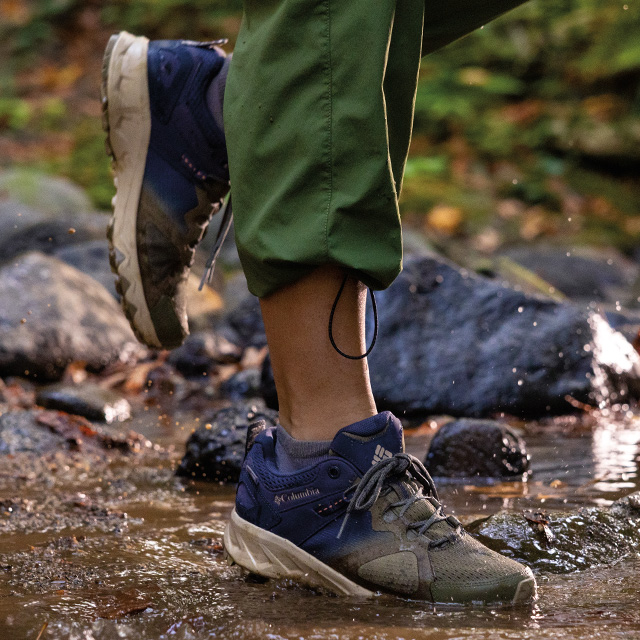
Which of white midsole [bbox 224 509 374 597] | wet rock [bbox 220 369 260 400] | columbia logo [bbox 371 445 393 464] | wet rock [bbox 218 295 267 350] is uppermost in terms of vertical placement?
columbia logo [bbox 371 445 393 464]

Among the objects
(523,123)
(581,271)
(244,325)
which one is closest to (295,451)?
(244,325)

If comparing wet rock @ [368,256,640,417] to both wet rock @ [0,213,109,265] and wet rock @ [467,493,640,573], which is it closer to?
wet rock @ [467,493,640,573]

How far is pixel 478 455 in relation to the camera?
268cm

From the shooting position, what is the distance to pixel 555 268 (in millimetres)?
7863

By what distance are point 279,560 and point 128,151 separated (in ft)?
3.59

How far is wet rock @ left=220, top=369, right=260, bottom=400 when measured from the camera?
174 inches

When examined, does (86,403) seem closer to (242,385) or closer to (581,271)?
(242,385)

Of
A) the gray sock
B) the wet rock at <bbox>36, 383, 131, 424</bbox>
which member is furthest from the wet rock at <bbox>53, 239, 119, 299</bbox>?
the gray sock

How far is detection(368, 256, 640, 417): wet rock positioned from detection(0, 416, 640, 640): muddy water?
108 centimetres

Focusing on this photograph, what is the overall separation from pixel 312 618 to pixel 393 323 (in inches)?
108

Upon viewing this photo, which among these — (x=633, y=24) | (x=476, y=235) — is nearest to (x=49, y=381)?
(x=476, y=235)

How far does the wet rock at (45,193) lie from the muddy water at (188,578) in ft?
21.1

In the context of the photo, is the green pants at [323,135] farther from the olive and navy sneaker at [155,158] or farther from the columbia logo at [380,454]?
the olive and navy sneaker at [155,158]

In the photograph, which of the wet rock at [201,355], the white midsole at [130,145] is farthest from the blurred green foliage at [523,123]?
the white midsole at [130,145]
